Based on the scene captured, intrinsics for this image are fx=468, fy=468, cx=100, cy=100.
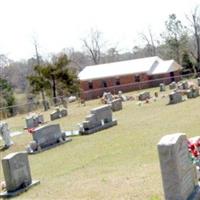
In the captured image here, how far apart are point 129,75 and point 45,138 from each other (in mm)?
41806

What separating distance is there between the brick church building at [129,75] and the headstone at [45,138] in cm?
3479

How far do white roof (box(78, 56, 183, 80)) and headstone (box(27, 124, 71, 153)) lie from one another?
3965 centimetres

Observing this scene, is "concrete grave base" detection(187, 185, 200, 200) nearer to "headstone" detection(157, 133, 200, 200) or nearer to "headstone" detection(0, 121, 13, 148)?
"headstone" detection(157, 133, 200, 200)

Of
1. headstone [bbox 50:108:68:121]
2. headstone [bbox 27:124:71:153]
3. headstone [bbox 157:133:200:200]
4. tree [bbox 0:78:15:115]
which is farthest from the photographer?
tree [bbox 0:78:15:115]

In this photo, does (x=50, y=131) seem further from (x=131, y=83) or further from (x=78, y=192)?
(x=131, y=83)

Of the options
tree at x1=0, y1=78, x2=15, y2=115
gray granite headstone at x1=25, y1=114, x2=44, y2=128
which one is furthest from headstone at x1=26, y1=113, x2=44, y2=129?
tree at x1=0, y1=78, x2=15, y2=115

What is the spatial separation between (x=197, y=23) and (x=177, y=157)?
7170 cm

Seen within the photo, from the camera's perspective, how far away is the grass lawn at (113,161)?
10492 mm

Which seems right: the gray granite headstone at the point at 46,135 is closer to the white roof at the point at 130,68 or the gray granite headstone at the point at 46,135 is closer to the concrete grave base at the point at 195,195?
the concrete grave base at the point at 195,195

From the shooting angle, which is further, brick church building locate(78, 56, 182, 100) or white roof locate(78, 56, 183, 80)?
white roof locate(78, 56, 183, 80)

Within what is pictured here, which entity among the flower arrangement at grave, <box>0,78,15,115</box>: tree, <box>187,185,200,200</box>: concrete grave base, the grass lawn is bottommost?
the grass lawn

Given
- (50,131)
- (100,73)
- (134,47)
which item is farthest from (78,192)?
(134,47)

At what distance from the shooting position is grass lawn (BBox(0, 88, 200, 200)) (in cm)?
1049

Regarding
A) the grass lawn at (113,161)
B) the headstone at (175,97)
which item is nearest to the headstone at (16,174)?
the grass lawn at (113,161)
